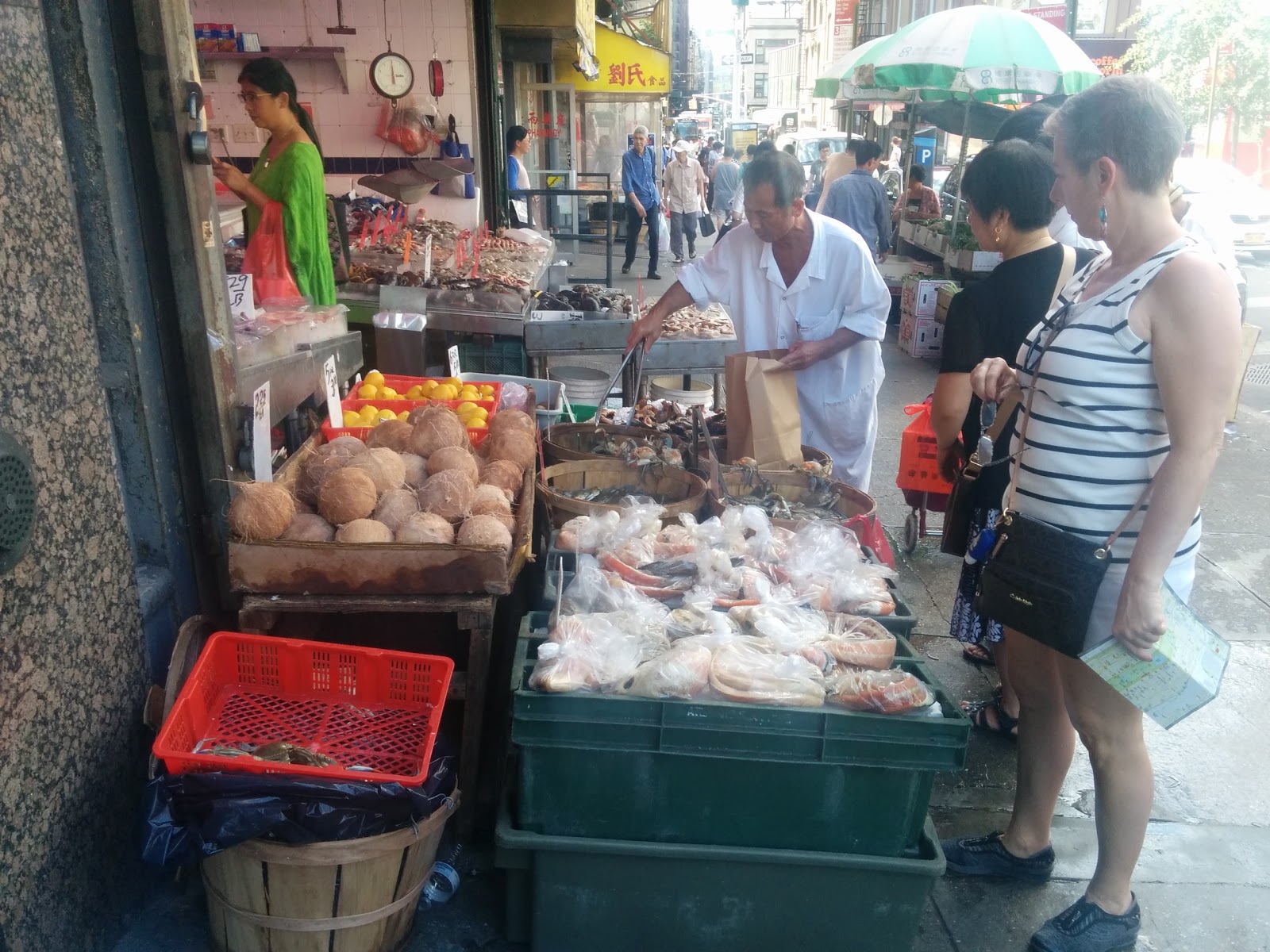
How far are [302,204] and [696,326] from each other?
2682 mm

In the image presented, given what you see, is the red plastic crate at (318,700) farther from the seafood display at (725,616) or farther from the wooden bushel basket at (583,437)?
the wooden bushel basket at (583,437)

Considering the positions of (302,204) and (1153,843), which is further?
(302,204)

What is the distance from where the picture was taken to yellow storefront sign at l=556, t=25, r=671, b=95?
1978 centimetres

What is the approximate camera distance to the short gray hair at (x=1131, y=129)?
2162 millimetres

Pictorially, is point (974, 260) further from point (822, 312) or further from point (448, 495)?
point (448, 495)

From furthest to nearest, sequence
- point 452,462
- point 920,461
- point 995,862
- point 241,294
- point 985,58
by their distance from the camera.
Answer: point 985,58 → point 920,461 → point 241,294 → point 452,462 → point 995,862

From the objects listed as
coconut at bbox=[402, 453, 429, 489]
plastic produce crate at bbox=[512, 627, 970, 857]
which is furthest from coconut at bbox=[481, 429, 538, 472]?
plastic produce crate at bbox=[512, 627, 970, 857]

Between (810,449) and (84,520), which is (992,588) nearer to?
(810,449)

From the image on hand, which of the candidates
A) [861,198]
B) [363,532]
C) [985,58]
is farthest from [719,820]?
[985,58]

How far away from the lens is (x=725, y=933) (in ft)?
8.09

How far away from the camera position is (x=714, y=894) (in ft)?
7.97

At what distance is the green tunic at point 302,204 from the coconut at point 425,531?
222cm

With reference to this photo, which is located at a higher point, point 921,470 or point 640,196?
point 640,196

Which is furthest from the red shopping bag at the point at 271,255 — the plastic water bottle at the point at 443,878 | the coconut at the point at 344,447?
the plastic water bottle at the point at 443,878
